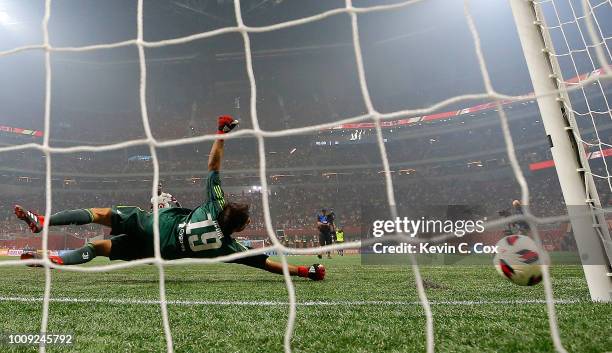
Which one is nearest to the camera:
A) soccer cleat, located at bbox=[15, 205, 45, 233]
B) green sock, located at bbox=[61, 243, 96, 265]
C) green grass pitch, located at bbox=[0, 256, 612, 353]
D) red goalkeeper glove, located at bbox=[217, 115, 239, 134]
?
green grass pitch, located at bbox=[0, 256, 612, 353]

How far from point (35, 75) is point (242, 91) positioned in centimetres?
1082

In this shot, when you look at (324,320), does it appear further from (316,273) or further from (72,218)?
(72,218)

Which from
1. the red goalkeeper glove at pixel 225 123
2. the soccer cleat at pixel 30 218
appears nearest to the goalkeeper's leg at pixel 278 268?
the red goalkeeper glove at pixel 225 123

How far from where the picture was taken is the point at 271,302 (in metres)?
2.90

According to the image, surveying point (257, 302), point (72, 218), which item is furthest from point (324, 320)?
point (72, 218)

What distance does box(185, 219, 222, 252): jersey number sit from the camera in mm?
3615

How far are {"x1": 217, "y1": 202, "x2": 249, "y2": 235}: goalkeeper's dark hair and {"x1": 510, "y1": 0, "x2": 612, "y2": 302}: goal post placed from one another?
2275mm

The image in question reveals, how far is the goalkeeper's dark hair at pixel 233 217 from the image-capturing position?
3.62m

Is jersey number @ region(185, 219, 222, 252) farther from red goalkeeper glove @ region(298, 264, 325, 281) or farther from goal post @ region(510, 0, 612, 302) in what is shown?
goal post @ region(510, 0, 612, 302)

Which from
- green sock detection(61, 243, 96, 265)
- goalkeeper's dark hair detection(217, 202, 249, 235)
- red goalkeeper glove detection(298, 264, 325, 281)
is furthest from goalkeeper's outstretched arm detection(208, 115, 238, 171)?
→ red goalkeeper glove detection(298, 264, 325, 281)

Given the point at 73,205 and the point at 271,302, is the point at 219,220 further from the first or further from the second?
the point at 73,205

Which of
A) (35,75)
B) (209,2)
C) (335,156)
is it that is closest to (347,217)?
(335,156)

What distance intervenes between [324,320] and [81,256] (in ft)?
9.60

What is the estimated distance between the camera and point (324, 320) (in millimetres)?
2162
